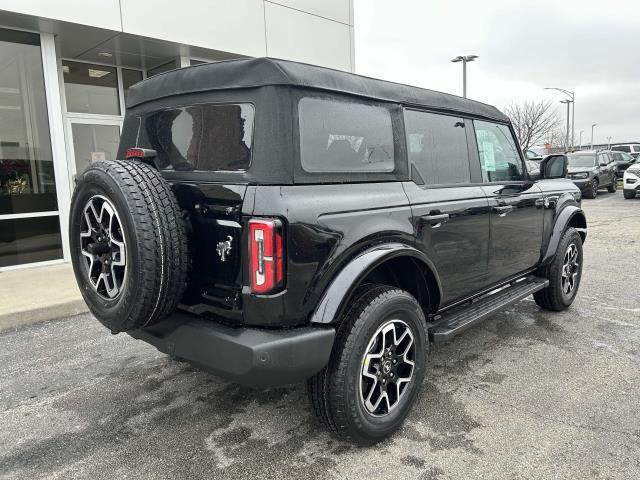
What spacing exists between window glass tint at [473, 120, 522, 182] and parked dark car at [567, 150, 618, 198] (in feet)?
Result: 45.5

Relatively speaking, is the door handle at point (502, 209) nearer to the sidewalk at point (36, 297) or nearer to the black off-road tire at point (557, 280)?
the black off-road tire at point (557, 280)

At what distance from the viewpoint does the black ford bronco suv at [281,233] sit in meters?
2.31

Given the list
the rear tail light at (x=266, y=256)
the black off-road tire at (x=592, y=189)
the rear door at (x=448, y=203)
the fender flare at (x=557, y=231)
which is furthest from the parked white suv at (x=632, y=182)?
the rear tail light at (x=266, y=256)

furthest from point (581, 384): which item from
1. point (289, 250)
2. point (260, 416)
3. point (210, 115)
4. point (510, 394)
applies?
point (210, 115)

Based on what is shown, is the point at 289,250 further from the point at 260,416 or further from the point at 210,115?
the point at 260,416

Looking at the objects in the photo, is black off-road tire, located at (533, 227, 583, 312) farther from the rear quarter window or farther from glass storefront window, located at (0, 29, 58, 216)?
glass storefront window, located at (0, 29, 58, 216)

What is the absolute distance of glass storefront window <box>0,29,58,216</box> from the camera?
711 centimetres

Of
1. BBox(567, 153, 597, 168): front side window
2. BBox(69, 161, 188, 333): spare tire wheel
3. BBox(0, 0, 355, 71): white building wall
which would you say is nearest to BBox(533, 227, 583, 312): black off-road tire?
BBox(69, 161, 188, 333): spare tire wheel

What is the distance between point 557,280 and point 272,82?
3602mm

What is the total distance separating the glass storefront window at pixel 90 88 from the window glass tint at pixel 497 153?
7355 mm

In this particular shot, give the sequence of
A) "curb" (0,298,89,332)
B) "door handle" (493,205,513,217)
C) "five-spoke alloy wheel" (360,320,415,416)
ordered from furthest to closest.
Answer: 1. "curb" (0,298,89,332)
2. "door handle" (493,205,513,217)
3. "five-spoke alloy wheel" (360,320,415,416)

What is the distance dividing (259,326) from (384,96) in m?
1.57

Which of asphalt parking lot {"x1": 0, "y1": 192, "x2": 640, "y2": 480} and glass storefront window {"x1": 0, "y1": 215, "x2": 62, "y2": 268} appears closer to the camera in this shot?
asphalt parking lot {"x1": 0, "y1": 192, "x2": 640, "y2": 480}

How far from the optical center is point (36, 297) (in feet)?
18.3
